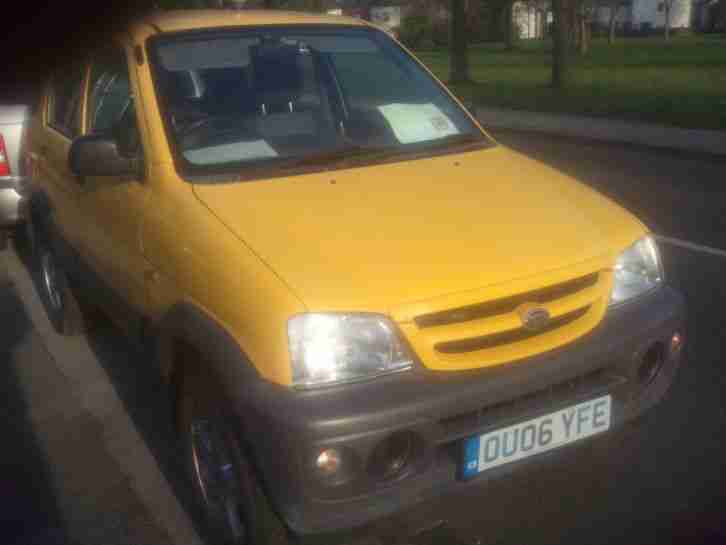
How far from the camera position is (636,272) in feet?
10.4

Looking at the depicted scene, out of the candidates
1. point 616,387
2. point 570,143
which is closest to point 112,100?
point 616,387

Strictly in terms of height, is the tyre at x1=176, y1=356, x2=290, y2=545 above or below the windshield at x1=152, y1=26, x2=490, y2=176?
below

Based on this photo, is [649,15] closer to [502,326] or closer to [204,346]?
[502,326]

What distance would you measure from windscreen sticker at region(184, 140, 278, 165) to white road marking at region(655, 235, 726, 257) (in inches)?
171

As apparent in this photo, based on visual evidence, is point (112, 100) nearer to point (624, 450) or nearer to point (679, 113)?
point (624, 450)

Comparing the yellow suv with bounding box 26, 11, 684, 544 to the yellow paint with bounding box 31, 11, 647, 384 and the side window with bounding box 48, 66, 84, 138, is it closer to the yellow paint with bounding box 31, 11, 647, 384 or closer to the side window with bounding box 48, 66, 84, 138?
the yellow paint with bounding box 31, 11, 647, 384

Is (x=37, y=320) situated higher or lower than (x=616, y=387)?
lower

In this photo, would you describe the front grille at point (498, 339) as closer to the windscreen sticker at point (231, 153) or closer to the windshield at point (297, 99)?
the windshield at point (297, 99)

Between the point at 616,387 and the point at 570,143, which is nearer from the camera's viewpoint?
the point at 616,387

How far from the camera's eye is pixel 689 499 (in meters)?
3.41

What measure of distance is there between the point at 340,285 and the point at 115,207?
1.50m

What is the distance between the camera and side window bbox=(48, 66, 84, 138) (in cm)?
472

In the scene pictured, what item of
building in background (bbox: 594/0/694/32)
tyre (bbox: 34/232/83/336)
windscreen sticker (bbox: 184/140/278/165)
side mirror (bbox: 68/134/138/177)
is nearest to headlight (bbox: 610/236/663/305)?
windscreen sticker (bbox: 184/140/278/165)

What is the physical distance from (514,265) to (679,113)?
14.5 meters
